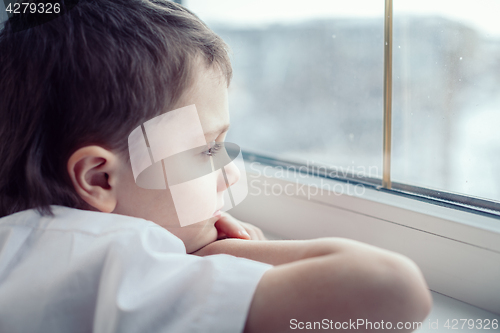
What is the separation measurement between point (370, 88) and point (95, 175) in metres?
0.45

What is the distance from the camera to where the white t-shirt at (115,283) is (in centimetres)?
31

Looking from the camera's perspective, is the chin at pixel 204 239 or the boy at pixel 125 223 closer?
the boy at pixel 125 223

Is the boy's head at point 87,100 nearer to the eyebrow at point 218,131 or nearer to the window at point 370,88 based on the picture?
the eyebrow at point 218,131

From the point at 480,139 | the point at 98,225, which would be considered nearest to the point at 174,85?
the point at 98,225

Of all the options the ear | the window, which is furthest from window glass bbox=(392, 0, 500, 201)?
the ear

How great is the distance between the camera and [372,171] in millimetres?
604

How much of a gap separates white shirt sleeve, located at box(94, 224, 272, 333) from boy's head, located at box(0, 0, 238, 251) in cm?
11

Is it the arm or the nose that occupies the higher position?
the nose

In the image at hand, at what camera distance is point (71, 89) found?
0.38 metres

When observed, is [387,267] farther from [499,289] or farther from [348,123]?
[348,123]

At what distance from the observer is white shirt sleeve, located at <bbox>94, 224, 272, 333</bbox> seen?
303 millimetres

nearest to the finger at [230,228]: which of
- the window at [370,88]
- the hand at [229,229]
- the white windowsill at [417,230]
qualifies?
the hand at [229,229]

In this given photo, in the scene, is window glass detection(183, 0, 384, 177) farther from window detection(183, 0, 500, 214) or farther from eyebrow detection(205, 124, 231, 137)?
eyebrow detection(205, 124, 231, 137)

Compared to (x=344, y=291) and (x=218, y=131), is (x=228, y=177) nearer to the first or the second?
A: (x=218, y=131)
